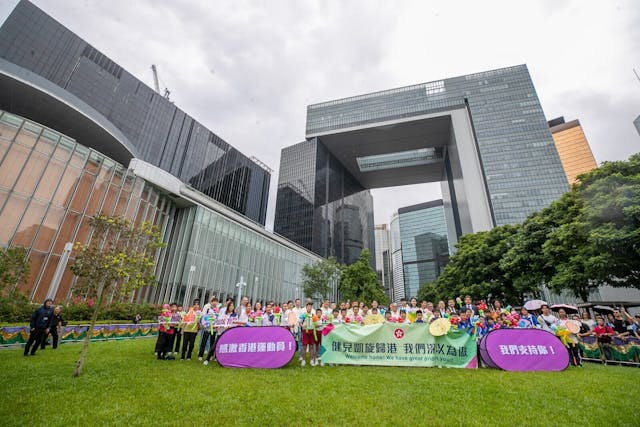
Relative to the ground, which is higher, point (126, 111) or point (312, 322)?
point (126, 111)

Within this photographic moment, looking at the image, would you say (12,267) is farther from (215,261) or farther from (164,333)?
(215,261)

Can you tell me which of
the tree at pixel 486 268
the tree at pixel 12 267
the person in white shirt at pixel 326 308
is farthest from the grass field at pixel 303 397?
the tree at pixel 486 268

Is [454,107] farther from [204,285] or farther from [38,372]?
[38,372]

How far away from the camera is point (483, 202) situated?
70.4 metres

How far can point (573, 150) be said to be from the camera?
118 meters

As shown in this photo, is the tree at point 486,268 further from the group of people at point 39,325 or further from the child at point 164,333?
the group of people at point 39,325

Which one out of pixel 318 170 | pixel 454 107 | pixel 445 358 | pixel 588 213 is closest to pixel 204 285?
pixel 445 358

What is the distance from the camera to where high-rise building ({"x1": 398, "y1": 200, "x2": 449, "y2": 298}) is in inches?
5049

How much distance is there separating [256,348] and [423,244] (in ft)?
442

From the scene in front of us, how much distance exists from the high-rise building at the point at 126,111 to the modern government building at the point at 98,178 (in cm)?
22

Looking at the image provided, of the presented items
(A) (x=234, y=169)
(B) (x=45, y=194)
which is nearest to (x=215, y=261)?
(B) (x=45, y=194)

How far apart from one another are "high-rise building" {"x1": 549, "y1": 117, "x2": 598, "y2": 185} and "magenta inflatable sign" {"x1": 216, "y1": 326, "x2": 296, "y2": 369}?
143m

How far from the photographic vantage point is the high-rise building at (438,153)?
234 feet

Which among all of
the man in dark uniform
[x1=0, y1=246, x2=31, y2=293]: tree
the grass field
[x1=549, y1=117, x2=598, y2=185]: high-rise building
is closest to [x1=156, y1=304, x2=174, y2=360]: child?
the grass field
